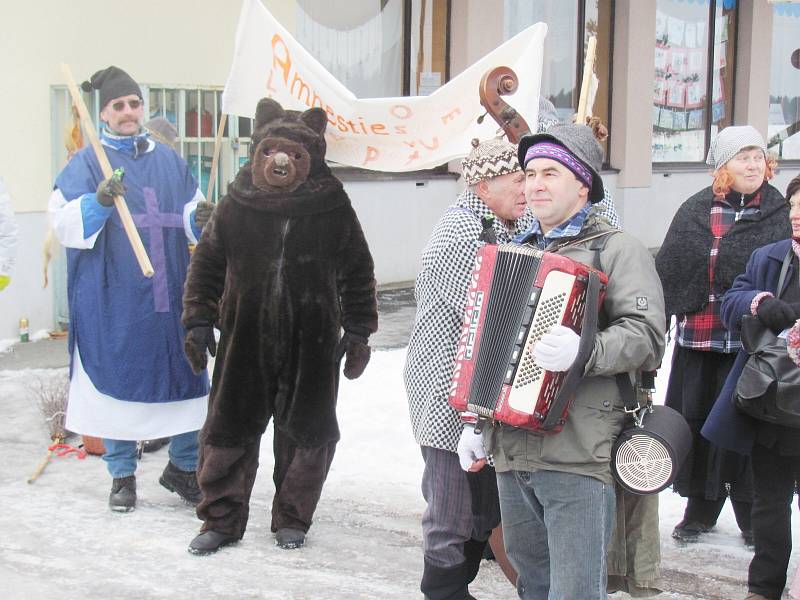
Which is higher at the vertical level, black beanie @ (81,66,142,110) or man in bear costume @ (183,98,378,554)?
black beanie @ (81,66,142,110)

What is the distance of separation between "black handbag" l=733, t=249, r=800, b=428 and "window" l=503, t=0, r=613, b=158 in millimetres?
10391

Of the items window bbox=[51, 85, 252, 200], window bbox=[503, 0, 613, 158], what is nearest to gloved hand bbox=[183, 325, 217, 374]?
window bbox=[51, 85, 252, 200]

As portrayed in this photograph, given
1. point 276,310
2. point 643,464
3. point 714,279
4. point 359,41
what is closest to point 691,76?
point 359,41

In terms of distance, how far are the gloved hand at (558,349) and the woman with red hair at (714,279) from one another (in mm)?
2073

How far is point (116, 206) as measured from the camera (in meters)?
5.15

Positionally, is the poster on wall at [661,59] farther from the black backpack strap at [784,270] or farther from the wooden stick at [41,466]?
the black backpack strap at [784,270]

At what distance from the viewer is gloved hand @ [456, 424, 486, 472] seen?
358cm

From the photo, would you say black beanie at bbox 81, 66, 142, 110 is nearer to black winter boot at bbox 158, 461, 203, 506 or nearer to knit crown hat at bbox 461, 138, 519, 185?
black winter boot at bbox 158, 461, 203, 506

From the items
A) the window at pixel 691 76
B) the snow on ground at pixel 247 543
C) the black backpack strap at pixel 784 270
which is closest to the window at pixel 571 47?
the window at pixel 691 76

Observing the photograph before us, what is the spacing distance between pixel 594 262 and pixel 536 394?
0.41m

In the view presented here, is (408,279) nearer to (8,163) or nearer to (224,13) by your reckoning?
(224,13)

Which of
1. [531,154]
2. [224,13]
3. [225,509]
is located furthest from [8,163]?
[531,154]

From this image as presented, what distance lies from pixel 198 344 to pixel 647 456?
2.24 m

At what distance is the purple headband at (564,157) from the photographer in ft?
10.8
